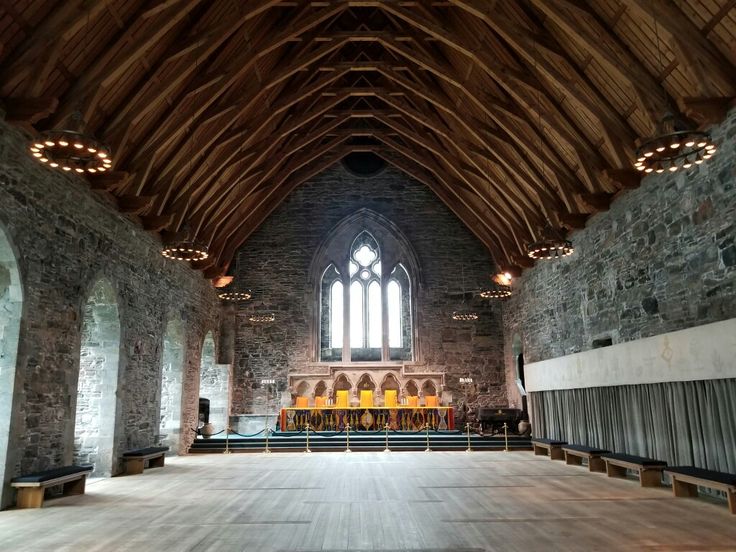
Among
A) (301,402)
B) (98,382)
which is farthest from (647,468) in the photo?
(301,402)

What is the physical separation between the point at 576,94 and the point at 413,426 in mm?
9692

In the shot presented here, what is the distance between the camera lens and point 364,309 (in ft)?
57.6

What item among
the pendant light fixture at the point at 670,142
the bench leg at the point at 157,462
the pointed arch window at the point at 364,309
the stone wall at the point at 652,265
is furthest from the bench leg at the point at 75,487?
the pointed arch window at the point at 364,309

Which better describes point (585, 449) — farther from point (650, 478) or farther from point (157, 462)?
point (157, 462)

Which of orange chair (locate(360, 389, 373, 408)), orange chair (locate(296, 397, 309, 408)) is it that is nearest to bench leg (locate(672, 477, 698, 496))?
orange chair (locate(360, 389, 373, 408))

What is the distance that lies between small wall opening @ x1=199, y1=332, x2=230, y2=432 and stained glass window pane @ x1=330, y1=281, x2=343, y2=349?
3.29m

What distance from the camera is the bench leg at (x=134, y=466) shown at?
33.4 ft

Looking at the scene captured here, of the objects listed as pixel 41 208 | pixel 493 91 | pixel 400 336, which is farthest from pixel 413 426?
pixel 41 208

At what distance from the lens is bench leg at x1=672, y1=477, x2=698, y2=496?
737 centimetres

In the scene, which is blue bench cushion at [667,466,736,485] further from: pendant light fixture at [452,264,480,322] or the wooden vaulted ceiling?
pendant light fixture at [452,264,480,322]

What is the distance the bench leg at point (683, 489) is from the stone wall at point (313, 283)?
30.2ft

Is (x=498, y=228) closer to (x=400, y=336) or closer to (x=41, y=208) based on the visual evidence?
(x=400, y=336)

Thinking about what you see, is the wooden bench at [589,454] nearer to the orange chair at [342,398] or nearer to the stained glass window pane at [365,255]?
the orange chair at [342,398]

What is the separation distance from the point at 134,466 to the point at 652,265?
377 inches
